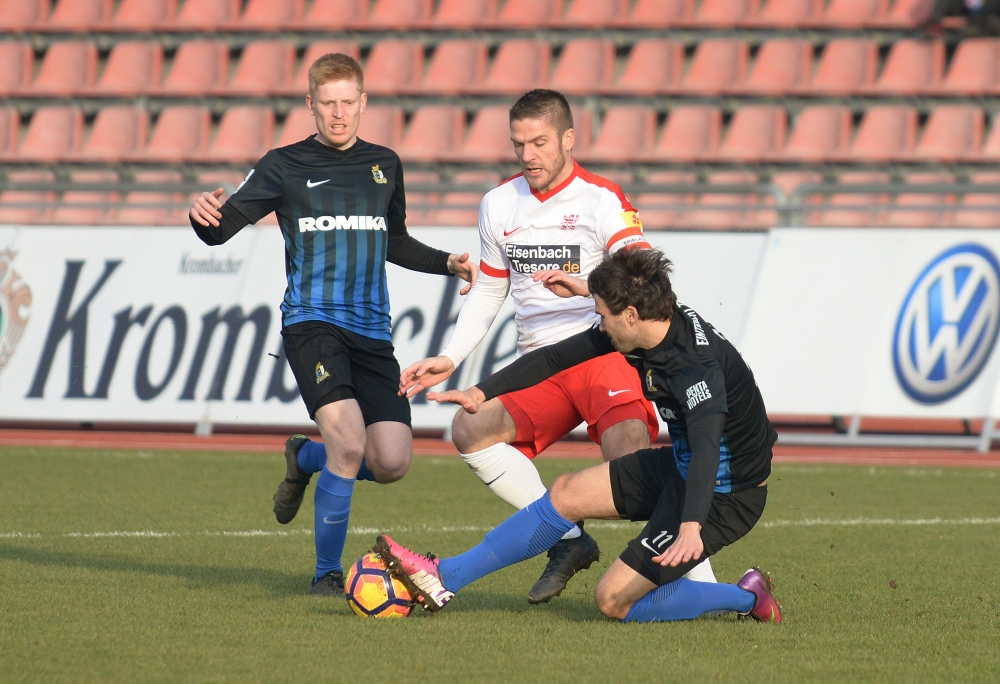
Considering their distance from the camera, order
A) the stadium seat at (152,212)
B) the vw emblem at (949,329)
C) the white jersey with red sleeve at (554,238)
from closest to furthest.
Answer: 1. the white jersey with red sleeve at (554,238)
2. the vw emblem at (949,329)
3. the stadium seat at (152,212)

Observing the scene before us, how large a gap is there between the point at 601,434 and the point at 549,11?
1301cm

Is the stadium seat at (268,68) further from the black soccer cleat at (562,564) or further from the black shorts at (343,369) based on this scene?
the black soccer cleat at (562,564)

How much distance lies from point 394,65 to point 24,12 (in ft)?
18.9

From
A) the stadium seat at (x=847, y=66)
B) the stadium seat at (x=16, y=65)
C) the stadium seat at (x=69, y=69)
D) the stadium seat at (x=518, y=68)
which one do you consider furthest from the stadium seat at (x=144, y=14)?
Answer: the stadium seat at (x=847, y=66)

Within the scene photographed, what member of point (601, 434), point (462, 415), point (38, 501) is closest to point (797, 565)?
point (601, 434)

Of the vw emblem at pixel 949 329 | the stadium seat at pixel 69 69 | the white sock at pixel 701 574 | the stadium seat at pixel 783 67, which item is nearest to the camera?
the white sock at pixel 701 574

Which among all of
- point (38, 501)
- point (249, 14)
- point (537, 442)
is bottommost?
point (38, 501)

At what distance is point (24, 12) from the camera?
63.7 feet

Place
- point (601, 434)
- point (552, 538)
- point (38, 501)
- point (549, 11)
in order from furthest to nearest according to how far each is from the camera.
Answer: point (549, 11) → point (38, 501) → point (601, 434) → point (552, 538)

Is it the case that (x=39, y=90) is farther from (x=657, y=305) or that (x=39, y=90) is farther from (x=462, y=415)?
(x=657, y=305)

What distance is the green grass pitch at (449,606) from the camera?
165 inches

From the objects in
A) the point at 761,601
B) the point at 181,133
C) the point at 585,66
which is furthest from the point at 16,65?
the point at 761,601

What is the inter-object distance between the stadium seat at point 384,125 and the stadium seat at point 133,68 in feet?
10.8

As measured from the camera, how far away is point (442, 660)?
424 centimetres
